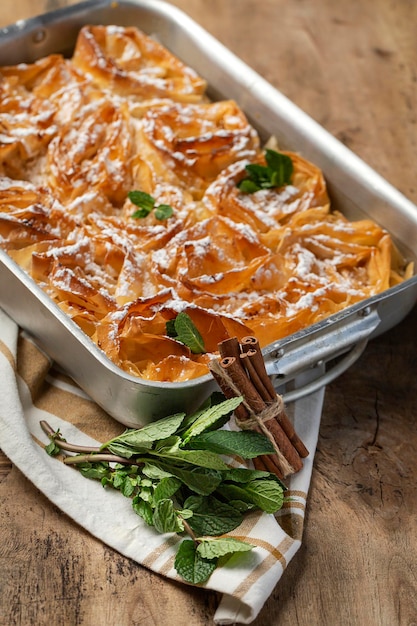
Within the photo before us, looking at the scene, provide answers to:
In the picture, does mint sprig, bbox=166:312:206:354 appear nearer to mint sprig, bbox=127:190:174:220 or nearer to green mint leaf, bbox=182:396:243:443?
green mint leaf, bbox=182:396:243:443

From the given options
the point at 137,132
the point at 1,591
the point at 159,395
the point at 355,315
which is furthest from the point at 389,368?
the point at 1,591

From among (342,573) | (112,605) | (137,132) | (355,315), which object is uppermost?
(137,132)

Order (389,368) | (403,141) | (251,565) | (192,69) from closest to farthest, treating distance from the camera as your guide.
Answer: (251,565)
(389,368)
(192,69)
(403,141)

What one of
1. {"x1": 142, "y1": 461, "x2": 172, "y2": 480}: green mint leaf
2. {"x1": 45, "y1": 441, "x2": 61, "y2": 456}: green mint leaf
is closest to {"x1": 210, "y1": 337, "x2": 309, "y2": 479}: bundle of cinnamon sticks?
{"x1": 142, "y1": 461, "x2": 172, "y2": 480}: green mint leaf

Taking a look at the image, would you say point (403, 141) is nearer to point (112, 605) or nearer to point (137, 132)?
point (137, 132)

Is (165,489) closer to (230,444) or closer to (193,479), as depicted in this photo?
(193,479)

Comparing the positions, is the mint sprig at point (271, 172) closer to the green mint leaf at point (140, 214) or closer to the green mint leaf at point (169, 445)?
the green mint leaf at point (140, 214)

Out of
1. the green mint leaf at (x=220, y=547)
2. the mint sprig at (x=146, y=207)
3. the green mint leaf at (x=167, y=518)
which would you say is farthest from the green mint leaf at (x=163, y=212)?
the green mint leaf at (x=220, y=547)
